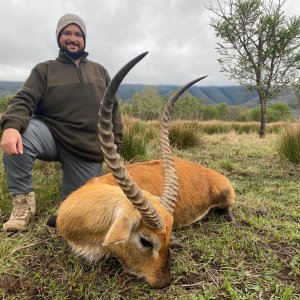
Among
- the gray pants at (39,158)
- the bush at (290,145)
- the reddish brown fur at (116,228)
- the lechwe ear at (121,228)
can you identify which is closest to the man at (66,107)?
the gray pants at (39,158)

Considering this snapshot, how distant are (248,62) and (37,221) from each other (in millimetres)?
18930

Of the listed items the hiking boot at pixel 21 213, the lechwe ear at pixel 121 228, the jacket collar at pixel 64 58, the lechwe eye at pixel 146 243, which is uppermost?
the jacket collar at pixel 64 58

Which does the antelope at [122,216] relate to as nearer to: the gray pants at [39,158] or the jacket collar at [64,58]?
the gray pants at [39,158]

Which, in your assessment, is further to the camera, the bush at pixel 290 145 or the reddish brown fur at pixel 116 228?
the bush at pixel 290 145

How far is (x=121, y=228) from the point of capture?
8.09ft

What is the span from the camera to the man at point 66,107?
13.6 feet

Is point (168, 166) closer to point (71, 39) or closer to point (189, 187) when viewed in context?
point (189, 187)

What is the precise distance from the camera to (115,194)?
9.77ft

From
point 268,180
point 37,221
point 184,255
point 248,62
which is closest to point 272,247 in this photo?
point 184,255

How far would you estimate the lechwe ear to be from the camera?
2.39 metres

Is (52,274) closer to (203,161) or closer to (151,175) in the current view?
(151,175)

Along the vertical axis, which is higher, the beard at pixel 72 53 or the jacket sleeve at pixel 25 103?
the beard at pixel 72 53

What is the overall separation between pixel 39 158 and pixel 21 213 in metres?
0.80

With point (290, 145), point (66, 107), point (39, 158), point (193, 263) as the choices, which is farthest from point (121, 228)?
point (290, 145)
